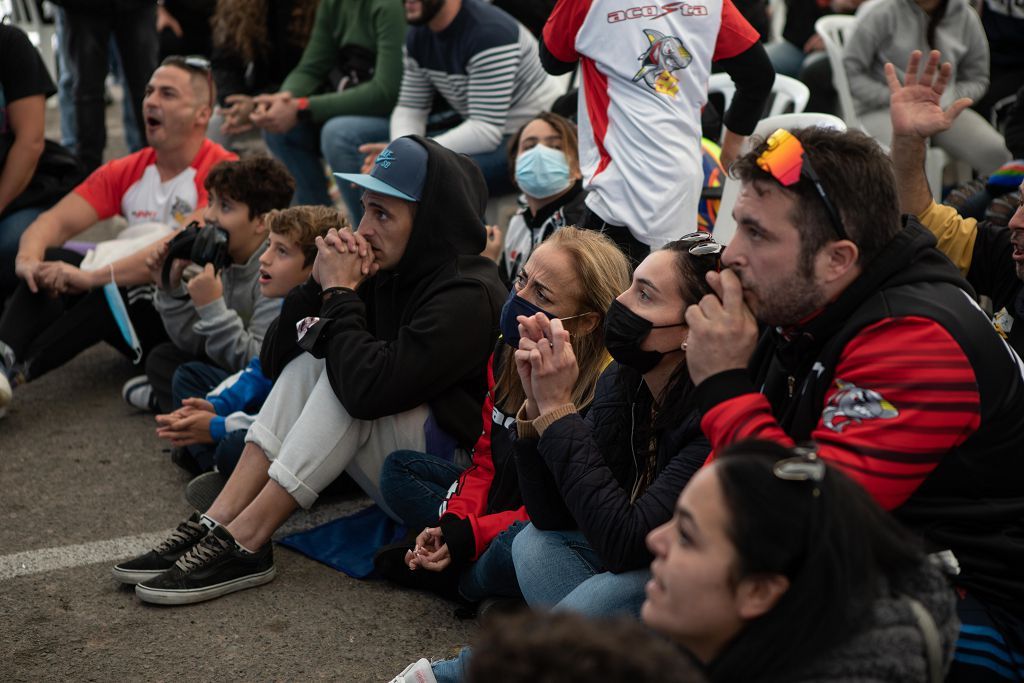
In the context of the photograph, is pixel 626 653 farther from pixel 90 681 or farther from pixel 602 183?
pixel 602 183

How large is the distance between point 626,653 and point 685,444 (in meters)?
1.32

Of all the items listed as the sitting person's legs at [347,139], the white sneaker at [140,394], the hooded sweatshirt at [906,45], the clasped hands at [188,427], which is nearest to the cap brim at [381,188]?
the clasped hands at [188,427]

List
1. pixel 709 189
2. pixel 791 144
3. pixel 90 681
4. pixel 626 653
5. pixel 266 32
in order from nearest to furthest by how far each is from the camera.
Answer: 1. pixel 626 653
2. pixel 791 144
3. pixel 90 681
4. pixel 709 189
5. pixel 266 32

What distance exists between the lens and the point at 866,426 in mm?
2221

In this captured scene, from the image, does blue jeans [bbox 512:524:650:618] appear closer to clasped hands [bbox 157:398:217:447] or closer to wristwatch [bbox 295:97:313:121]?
clasped hands [bbox 157:398:217:447]

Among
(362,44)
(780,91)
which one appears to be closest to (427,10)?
(362,44)

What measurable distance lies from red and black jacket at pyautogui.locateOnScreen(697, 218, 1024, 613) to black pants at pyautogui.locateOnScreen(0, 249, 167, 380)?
144 inches

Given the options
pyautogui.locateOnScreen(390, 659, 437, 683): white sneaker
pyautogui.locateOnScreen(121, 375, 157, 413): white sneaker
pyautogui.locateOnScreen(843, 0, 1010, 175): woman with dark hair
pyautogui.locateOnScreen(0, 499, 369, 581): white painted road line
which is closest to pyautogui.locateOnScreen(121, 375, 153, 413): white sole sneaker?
pyautogui.locateOnScreen(121, 375, 157, 413): white sneaker

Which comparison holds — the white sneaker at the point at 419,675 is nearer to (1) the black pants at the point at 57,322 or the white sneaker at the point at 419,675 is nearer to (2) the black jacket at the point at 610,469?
(2) the black jacket at the point at 610,469

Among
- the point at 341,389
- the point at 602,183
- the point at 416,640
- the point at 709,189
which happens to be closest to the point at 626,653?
the point at 416,640

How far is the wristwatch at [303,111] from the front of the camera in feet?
21.6

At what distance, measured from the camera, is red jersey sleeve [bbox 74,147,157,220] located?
18.9 ft

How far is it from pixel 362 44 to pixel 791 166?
4.67 meters

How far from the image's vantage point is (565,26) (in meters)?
4.21
